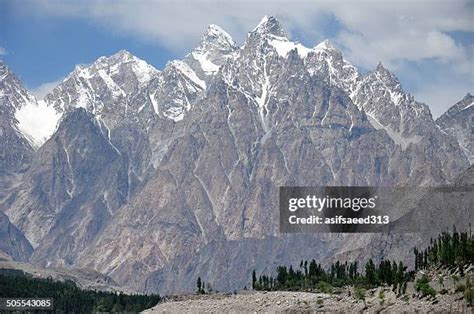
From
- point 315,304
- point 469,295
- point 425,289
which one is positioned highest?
point 425,289

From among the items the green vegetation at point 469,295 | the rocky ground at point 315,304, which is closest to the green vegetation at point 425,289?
the rocky ground at point 315,304

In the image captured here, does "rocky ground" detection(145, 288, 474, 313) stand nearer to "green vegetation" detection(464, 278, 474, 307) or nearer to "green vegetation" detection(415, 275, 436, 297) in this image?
"green vegetation" detection(464, 278, 474, 307)

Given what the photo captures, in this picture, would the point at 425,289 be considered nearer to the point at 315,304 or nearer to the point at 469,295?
the point at 469,295

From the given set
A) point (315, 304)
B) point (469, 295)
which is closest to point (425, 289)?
point (469, 295)

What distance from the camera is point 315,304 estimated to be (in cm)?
12375

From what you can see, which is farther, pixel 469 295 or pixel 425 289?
pixel 425 289

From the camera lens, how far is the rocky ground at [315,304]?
102m

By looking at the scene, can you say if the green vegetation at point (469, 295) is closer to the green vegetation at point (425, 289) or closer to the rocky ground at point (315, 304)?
the rocky ground at point (315, 304)

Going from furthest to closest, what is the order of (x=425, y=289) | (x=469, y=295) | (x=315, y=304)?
(x=315, y=304), (x=425, y=289), (x=469, y=295)

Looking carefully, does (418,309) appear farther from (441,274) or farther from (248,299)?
(248,299)

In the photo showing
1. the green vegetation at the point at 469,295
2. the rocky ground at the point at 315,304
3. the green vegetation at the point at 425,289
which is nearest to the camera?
the green vegetation at the point at 469,295

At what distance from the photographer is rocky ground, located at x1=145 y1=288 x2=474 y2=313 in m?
102

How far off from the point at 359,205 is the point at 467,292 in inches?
3807

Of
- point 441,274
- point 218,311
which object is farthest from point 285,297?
point 441,274
